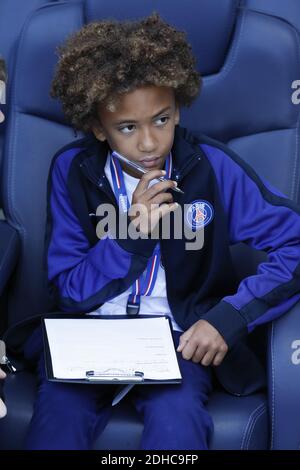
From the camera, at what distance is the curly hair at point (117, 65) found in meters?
1.99

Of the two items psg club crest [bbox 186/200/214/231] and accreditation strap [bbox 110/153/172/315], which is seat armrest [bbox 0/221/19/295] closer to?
accreditation strap [bbox 110/153/172/315]

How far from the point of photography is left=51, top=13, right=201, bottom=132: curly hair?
1989 mm

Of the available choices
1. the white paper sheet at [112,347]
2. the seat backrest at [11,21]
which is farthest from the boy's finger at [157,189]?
the seat backrest at [11,21]

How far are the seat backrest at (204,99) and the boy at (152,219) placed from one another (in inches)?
5.4

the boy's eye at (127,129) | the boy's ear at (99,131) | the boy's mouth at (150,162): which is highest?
the boy's eye at (127,129)

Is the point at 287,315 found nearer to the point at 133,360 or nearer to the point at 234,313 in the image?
the point at 234,313

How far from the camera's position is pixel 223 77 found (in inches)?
90.6

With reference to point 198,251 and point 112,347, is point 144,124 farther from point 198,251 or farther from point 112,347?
point 112,347

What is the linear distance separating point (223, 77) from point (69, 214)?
0.48 meters

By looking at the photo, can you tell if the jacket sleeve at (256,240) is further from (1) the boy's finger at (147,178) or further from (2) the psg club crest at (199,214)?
(1) the boy's finger at (147,178)

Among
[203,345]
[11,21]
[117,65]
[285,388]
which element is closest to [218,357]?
[203,345]

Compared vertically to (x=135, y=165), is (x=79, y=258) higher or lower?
lower

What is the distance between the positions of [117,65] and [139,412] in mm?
664

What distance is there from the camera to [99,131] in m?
2.12
